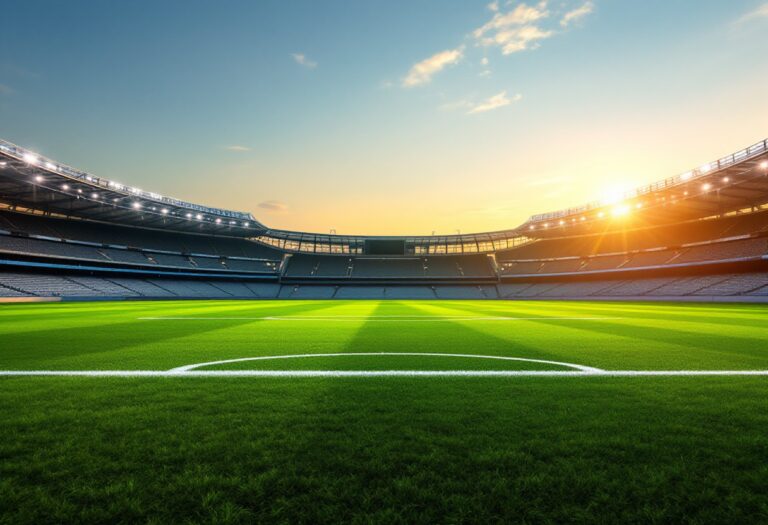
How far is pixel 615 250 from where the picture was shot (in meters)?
56.0

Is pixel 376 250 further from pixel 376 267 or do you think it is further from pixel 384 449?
pixel 384 449

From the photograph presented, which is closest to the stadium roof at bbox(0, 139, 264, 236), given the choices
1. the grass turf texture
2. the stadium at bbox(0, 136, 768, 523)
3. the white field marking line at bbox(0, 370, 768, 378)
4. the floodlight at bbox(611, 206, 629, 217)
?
the stadium at bbox(0, 136, 768, 523)

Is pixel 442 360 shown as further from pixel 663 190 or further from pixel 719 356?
pixel 663 190

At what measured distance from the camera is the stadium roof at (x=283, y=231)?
32.6m

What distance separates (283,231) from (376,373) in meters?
67.4

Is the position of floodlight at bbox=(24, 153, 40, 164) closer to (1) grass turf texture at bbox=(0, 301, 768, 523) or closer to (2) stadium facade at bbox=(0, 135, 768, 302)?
(2) stadium facade at bbox=(0, 135, 768, 302)

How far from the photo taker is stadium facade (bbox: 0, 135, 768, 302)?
36.7 m

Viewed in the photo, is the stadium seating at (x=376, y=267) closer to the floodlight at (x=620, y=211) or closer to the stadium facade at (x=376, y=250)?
the stadium facade at (x=376, y=250)

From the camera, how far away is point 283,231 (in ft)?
229

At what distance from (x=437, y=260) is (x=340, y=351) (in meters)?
69.7

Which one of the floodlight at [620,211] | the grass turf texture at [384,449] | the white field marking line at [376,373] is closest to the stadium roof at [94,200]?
the white field marking line at [376,373]

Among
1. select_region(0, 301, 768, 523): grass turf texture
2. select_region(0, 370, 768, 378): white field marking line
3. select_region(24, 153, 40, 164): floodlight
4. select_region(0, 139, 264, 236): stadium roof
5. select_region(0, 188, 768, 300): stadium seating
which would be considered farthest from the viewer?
select_region(0, 188, 768, 300): stadium seating

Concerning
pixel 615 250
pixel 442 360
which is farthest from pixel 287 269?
pixel 442 360

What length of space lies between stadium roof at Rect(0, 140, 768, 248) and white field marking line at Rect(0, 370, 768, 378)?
3450 centimetres
